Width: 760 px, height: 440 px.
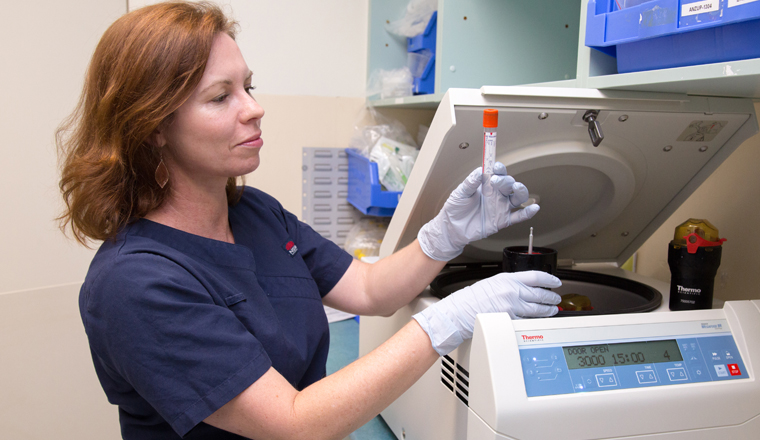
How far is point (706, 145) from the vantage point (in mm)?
1213

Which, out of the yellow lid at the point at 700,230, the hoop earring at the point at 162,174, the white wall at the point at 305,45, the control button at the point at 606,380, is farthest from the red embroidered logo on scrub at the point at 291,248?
the white wall at the point at 305,45

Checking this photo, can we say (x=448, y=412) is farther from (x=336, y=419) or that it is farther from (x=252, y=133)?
(x=252, y=133)

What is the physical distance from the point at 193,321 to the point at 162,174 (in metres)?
0.40

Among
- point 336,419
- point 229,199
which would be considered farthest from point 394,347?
point 229,199

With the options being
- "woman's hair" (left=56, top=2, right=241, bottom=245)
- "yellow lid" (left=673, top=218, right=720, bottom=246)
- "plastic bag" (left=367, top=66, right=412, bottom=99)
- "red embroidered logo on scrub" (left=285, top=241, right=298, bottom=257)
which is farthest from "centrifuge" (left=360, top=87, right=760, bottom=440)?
"plastic bag" (left=367, top=66, right=412, bottom=99)

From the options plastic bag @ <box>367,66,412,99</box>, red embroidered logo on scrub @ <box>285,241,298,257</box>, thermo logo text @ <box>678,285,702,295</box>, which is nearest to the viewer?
thermo logo text @ <box>678,285,702,295</box>

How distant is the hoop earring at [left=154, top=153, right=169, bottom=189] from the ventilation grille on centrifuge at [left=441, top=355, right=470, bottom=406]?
72 cm

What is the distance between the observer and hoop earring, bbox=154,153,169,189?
114 cm

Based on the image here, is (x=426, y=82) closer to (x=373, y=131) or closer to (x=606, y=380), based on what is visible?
(x=373, y=131)

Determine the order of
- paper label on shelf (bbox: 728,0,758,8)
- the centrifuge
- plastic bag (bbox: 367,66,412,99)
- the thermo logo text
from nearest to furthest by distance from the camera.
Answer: paper label on shelf (bbox: 728,0,758,8) → the centrifuge → the thermo logo text → plastic bag (bbox: 367,66,412,99)

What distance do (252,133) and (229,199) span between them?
32cm

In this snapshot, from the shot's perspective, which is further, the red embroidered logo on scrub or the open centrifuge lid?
the red embroidered logo on scrub

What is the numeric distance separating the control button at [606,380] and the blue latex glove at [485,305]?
0.19 meters

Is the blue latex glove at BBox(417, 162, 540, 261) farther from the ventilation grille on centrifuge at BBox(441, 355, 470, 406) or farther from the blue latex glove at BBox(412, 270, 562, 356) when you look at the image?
the ventilation grille on centrifuge at BBox(441, 355, 470, 406)
